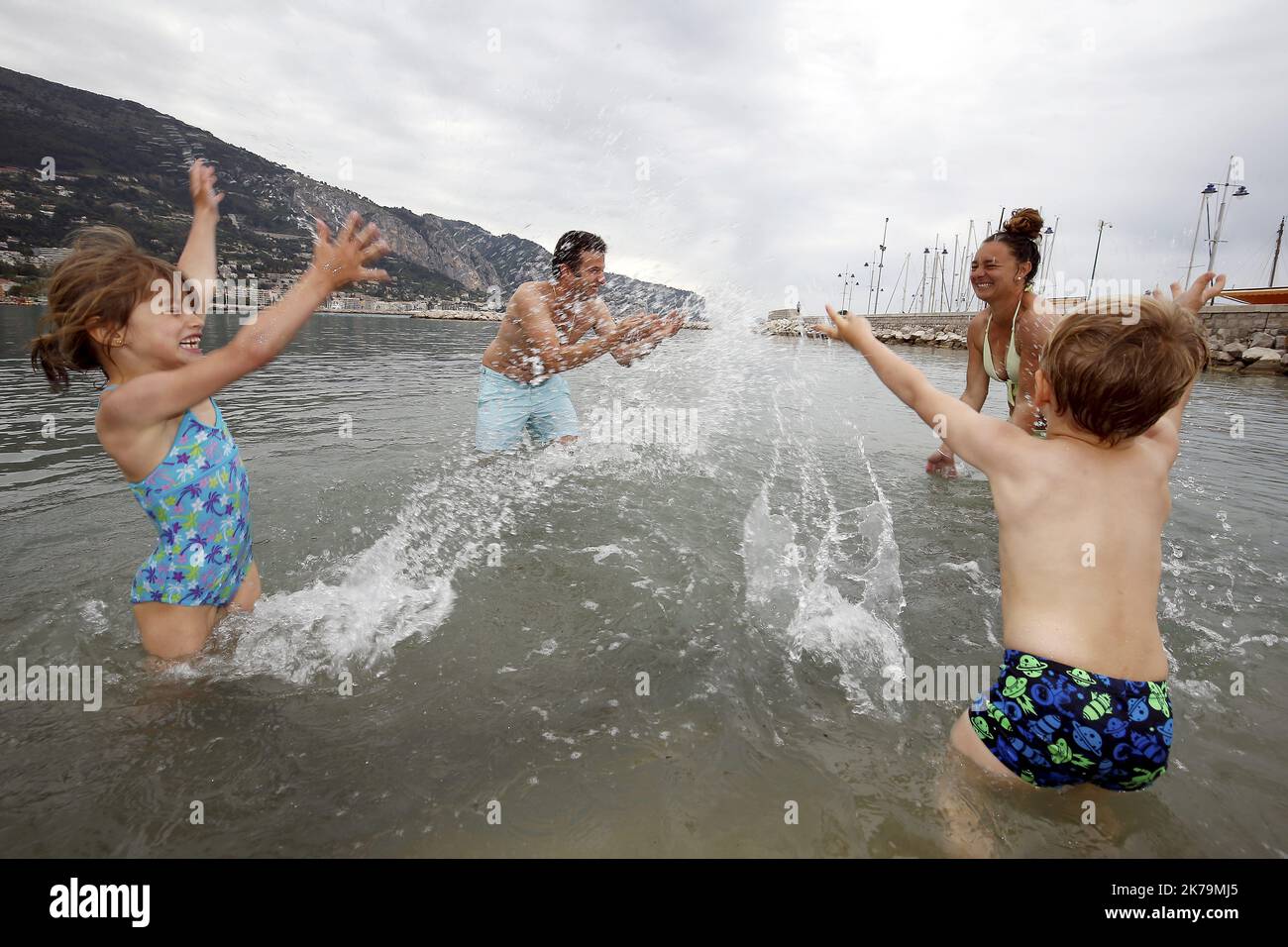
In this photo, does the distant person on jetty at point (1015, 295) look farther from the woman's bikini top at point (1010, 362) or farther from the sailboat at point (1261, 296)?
the sailboat at point (1261, 296)

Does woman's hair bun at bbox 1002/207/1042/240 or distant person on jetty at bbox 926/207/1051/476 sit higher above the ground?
woman's hair bun at bbox 1002/207/1042/240

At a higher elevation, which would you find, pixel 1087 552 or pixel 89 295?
pixel 89 295

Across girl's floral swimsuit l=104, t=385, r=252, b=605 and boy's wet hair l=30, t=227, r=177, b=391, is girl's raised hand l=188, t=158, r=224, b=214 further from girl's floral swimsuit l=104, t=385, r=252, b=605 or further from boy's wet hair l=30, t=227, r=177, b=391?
girl's floral swimsuit l=104, t=385, r=252, b=605

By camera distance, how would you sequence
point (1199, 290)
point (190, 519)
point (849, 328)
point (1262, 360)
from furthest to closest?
point (1262, 360) → point (1199, 290) → point (849, 328) → point (190, 519)

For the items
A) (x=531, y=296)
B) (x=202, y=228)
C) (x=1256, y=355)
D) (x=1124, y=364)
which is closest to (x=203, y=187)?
(x=202, y=228)

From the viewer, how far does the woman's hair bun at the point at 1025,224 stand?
5070 mm

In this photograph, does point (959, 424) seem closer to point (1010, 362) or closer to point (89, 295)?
point (89, 295)

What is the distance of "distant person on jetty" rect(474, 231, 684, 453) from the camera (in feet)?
17.7

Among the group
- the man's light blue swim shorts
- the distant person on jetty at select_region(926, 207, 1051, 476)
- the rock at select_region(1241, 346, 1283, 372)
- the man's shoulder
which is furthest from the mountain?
the rock at select_region(1241, 346, 1283, 372)

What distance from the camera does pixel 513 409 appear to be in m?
5.66

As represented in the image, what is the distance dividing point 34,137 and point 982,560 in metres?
109

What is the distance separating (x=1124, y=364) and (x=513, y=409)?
486 cm

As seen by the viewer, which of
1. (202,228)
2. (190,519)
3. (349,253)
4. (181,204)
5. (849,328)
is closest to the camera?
(349,253)

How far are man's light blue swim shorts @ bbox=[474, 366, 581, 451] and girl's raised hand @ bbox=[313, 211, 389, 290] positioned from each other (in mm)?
3278
